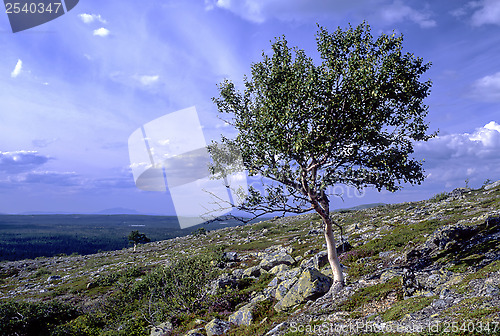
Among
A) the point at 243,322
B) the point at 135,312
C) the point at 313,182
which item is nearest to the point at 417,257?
the point at 313,182

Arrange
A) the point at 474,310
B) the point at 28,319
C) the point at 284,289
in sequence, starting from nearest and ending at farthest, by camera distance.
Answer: the point at 474,310
the point at 284,289
the point at 28,319

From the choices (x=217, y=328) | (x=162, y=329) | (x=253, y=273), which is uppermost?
(x=217, y=328)

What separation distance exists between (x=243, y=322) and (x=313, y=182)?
13.6m

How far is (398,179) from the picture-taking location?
19.7 meters

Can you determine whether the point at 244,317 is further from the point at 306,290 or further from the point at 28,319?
the point at 28,319

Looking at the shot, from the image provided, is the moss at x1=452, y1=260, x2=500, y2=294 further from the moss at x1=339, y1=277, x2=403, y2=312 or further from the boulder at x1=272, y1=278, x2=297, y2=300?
the boulder at x1=272, y1=278, x2=297, y2=300

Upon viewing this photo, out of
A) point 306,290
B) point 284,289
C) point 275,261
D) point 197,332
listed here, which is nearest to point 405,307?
point 306,290

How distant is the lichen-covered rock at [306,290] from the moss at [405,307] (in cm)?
769

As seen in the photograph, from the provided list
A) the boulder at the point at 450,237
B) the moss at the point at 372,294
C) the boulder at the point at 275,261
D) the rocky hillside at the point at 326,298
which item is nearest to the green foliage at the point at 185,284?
the rocky hillside at the point at 326,298

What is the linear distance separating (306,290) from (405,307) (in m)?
9.03

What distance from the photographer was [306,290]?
71.5 ft

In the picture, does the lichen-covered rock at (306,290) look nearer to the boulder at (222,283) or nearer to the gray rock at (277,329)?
the gray rock at (277,329)

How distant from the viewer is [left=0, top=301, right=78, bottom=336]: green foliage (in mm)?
35531

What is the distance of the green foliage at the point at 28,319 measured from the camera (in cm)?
3553
